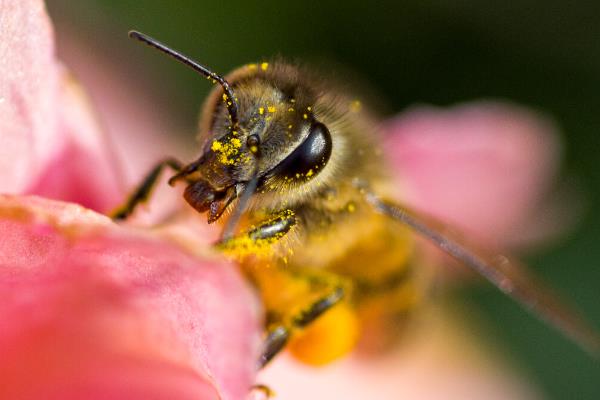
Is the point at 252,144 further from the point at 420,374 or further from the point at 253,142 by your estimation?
the point at 420,374

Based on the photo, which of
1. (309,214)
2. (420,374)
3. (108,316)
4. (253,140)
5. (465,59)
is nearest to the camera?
(108,316)

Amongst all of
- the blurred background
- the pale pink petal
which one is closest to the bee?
the pale pink petal

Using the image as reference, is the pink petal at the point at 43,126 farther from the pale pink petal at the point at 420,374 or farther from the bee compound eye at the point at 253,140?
the pale pink petal at the point at 420,374

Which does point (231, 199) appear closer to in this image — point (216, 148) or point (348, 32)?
point (216, 148)

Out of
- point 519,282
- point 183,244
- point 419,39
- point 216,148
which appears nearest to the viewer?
point 183,244

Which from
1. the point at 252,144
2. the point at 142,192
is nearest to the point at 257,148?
the point at 252,144

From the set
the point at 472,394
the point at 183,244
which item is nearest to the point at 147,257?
the point at 183,244

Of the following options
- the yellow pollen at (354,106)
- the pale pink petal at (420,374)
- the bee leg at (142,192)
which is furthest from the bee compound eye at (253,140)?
the pale pink petal at (420,374)
